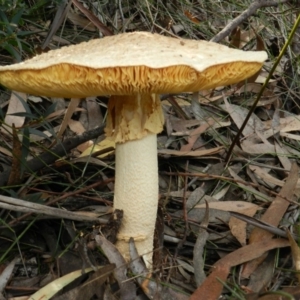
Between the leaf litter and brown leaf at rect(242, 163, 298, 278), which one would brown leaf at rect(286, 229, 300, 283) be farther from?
brown leaf at rect(242, 163, 298, 278)

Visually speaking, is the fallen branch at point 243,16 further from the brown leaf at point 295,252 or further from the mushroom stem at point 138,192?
the brown leaf at point 295,252

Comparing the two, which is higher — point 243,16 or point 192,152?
point 243,16

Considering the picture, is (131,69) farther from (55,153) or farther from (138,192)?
(55,153)

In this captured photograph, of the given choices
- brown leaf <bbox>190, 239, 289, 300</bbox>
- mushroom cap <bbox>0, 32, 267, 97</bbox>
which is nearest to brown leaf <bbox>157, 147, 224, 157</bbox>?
brown leaf <bbox>190, 239, 289, 300</bbox>

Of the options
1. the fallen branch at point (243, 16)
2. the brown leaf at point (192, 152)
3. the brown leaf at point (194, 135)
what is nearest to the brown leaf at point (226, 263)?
the brown leaf at point (192, 152)

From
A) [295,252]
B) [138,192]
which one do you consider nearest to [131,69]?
[138,192]

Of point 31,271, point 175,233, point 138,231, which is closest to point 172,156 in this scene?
point 175,233

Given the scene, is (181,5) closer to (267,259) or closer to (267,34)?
(267,34)

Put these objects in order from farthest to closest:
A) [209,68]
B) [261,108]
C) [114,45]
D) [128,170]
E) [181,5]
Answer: [181,5], [261,108], [128,170], [114,45], [209,68]
